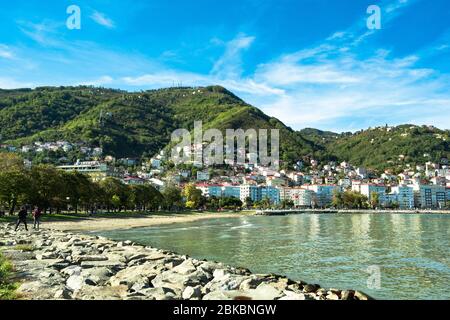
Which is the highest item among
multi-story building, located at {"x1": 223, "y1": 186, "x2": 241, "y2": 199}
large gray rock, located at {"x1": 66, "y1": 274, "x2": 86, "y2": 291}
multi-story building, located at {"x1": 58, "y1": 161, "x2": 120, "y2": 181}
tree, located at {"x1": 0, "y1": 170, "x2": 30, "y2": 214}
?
multi-story building, located at {"x1": 58, "y1": 161, "x2": 120, "y2": 181}

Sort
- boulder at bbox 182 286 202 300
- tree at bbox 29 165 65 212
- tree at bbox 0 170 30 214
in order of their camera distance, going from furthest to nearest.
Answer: tree at bbox 29 165 65 212 → tree at bbox 0 170 30 214 → boulder at bbox 182 286 202 300

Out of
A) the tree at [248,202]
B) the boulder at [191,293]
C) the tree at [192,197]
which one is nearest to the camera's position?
the boulder at [191,293]

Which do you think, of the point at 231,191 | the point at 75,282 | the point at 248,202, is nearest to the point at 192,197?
the point at 248,202

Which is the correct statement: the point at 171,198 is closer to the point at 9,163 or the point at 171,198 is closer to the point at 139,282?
the point at 9,163

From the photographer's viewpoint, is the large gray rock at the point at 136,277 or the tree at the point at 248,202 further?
the tree at the point at 248,202

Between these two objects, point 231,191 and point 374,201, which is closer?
point 374,201

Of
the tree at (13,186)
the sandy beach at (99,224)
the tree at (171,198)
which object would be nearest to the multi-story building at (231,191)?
the tree at (171,198)

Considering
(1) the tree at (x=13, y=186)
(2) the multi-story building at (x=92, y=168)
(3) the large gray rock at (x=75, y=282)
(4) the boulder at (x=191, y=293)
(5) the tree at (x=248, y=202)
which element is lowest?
(4) the boulder at (x=191, y=293)

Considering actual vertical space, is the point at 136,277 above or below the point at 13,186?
below

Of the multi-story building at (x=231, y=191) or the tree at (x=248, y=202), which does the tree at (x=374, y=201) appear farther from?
the multi-story building at (x=231, y=191)

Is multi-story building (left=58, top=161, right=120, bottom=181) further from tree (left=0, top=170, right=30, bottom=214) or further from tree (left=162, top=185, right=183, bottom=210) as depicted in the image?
tree (left=0, top=170, right=30, bottom=214)

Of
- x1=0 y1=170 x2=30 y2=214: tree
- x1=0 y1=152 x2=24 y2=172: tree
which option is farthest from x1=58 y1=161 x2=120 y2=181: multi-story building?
x1=0 y1=170 x2=30 y2=214: tree

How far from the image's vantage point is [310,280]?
746 inches
